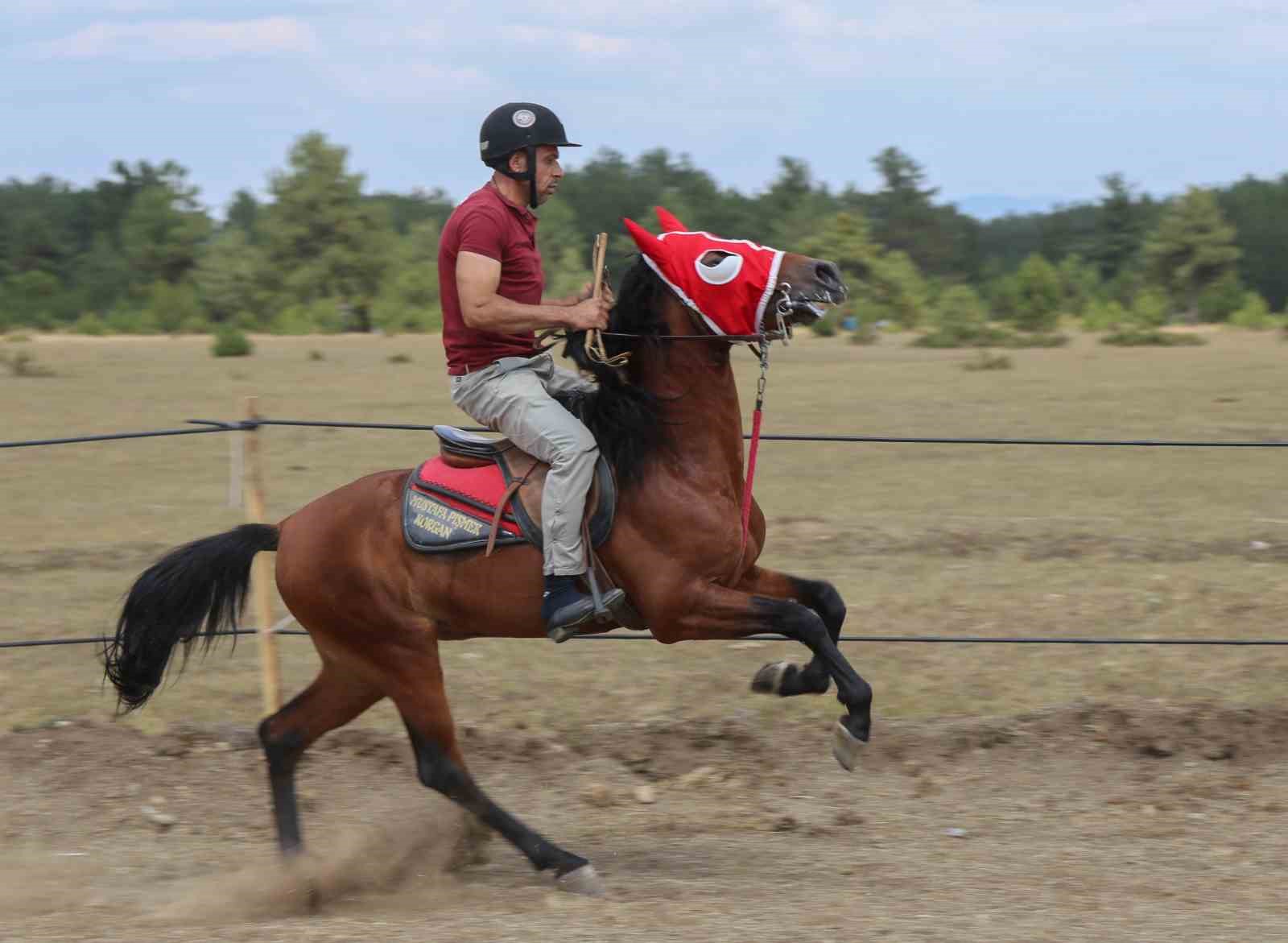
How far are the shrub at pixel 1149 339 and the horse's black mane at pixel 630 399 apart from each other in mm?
A: 24005

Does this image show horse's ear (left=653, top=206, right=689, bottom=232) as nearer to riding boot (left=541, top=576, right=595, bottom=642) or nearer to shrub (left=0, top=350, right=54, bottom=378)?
riding boot (left=541, top=576, right=595, bottom=642)

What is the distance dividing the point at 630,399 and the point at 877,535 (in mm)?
5255

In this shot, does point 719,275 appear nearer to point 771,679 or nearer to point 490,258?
point 490,258

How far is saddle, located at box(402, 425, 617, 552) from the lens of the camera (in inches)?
199

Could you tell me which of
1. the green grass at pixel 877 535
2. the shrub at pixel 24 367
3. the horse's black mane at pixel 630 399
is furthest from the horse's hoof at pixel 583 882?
the shrub at pixel 24 367

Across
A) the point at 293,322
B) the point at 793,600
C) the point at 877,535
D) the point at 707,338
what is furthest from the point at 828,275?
the point at 293,322

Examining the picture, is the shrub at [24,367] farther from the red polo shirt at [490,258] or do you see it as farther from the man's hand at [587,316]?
the man's hand at [587,316]

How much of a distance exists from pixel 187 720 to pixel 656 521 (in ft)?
10.2

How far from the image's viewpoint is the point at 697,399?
5.10 metres

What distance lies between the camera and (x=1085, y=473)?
12570mm

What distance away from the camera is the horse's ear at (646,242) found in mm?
4811

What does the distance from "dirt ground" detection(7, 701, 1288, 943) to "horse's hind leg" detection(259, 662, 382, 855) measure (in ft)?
0.68

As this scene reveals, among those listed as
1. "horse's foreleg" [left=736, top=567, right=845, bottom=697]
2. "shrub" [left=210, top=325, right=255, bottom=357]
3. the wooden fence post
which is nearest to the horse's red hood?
"horse's foreleg" [left=736, top=567, right=845, bottom=697]

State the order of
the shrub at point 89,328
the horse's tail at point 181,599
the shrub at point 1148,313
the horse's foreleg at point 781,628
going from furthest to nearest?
the shrub at point 89,328 < the shrub at point 1148,313 < the horse's tail at point 181,599 < the horse's foreleg at point 781,628
